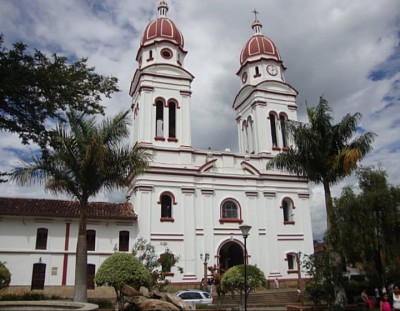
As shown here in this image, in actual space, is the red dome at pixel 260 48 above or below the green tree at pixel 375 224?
above

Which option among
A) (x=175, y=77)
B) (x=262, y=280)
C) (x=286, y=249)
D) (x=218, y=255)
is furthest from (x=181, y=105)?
(x=262, y=280)

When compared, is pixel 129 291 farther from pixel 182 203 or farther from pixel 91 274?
pixel 182 203

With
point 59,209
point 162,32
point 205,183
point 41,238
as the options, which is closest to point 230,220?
point 205,183

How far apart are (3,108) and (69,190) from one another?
26.8ft

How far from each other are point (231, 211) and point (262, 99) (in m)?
11.0

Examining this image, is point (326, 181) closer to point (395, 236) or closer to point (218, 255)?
point (395, 236)

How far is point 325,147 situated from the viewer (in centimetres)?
2006

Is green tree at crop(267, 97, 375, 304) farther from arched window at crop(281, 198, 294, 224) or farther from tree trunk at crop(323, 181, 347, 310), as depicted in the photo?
arched window at crop(281, 198, 294, 224)

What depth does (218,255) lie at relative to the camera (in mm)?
30016

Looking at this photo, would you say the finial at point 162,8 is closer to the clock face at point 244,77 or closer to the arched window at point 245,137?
the clock face at point 244,77

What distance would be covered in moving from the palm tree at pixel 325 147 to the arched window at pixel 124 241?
45.4 ft

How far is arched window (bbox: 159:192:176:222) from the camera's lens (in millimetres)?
29953

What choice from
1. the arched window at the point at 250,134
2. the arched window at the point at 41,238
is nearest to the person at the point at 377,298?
the arched window at the point at 250,134

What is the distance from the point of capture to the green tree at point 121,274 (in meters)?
16.5
